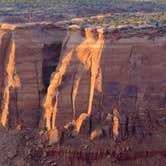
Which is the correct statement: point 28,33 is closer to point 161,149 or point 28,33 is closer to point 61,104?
point 61,104

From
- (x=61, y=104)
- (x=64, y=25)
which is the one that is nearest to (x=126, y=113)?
(x=61, y=104)

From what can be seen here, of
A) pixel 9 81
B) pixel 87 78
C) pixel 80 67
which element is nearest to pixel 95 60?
pixel 80 67

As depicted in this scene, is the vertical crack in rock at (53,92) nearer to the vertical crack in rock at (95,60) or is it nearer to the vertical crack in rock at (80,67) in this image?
the vertical crack in rock at (80,67)

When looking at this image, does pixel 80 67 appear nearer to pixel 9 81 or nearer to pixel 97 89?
pixel 97 89

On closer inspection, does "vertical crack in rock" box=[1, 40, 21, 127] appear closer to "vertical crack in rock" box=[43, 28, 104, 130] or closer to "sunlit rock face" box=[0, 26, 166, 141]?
"sunlit rock face" box=[0, 26, 166, 141]

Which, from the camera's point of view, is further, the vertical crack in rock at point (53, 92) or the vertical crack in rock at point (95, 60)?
the vertical crack in rock at point (53, 92)

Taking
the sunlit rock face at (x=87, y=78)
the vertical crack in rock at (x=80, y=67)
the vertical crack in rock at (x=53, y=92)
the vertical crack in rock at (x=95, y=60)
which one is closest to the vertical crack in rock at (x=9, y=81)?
the sunlit rock face at (x=87, y=78)

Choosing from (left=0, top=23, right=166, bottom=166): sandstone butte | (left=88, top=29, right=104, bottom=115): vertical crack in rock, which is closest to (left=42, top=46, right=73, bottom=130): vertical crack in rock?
(left=0, top=23, right=166, bottom=166): sandstone butte
